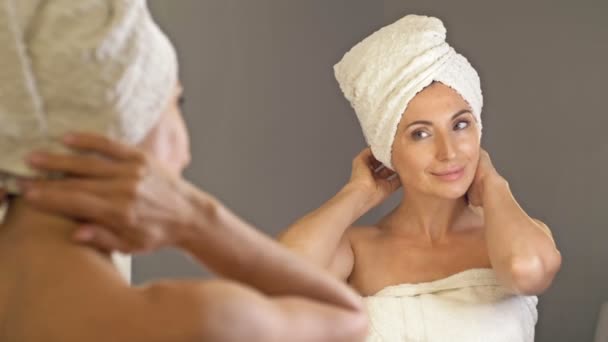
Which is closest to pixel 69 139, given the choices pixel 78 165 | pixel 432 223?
pixel 78 165

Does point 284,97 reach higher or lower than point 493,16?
lower

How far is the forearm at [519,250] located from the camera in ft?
6.64

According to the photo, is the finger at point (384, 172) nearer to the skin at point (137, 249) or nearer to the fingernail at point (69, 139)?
the skin at point (137, 249)

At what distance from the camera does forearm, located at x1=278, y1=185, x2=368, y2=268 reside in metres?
2.12

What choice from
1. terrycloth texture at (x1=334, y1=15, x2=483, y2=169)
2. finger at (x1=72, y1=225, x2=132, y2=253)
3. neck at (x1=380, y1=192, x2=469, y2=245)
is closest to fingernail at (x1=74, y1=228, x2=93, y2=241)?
finger at (x1=72, y1=225, x2=132, y2=253)

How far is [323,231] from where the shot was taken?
2.16 meters

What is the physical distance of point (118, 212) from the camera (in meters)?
1.00

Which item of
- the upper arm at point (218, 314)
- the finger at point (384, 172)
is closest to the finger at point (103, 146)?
the upper arm at point (218, 314)

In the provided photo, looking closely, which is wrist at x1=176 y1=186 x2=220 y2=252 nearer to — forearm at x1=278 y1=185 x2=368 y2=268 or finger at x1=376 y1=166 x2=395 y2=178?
forearm at x1=278 y1=185 x2=368 y2=268

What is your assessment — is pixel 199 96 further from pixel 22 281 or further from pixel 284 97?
pixel 22 281

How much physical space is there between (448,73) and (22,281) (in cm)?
137

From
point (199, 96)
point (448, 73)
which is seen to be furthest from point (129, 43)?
point (199, 96)

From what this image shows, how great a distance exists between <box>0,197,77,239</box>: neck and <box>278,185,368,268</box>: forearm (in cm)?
107

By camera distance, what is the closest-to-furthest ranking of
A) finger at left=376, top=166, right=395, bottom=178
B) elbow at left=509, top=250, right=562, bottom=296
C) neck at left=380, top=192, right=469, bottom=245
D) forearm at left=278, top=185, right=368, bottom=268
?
1. elbow at left=509, top=250, right=562, bottom=296
2. forearm at left=278, top=185, right=368, bottom=268
3. neck at left=380, top=192, right=469, bottom=245
4. finger at left=376, top=166, right=395, bottom=178
